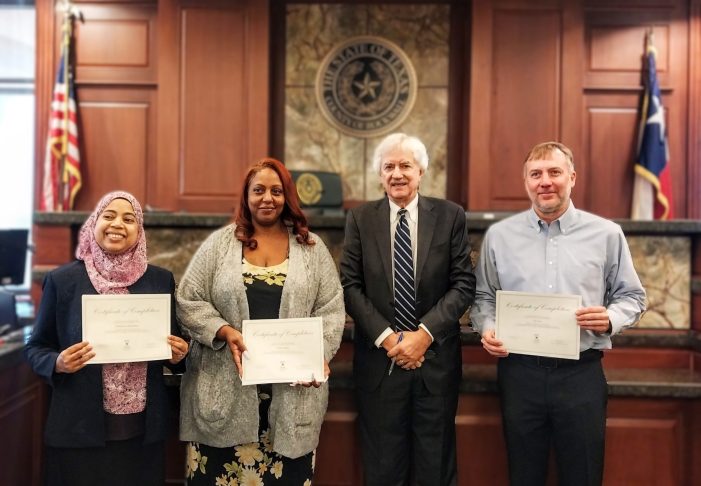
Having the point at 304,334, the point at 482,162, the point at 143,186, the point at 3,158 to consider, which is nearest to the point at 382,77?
the point at 482,162

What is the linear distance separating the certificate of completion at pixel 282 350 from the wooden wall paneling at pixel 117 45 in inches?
146

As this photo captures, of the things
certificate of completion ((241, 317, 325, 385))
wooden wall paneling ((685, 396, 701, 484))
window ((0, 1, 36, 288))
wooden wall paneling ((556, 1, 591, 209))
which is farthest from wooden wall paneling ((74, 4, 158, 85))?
wooden wall paneling ((685, 396, 701, 484))

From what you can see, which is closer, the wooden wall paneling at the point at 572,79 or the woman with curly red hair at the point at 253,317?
the woman with curly red hair at the point at 253,317

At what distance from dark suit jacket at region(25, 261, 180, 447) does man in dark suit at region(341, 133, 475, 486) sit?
0.67 m

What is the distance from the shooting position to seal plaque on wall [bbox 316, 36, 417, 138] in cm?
497

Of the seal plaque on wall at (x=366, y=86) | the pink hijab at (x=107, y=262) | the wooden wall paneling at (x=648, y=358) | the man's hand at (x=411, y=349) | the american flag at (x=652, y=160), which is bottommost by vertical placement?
the wooden wall paneling at (x=648, y=358)

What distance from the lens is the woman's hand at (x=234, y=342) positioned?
68.9 inches

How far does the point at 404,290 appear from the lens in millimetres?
1946

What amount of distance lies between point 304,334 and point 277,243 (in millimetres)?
334

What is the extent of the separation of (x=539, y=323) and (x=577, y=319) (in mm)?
115

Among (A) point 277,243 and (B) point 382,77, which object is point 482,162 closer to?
(B) point 382,77

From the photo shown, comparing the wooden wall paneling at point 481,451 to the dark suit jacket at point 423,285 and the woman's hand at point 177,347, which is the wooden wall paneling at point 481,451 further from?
the woman's hand at point 177,347

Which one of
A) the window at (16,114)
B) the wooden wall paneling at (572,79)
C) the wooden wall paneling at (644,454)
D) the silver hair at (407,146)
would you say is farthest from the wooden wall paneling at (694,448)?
the window at (16,114)

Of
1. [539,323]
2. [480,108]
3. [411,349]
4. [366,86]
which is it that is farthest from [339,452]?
[366,86]
